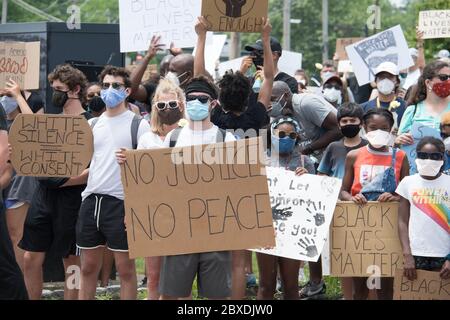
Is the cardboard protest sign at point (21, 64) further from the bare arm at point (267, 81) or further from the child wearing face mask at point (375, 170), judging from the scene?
the child wearing face mask at point (375, 170)

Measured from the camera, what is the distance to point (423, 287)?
7875mm

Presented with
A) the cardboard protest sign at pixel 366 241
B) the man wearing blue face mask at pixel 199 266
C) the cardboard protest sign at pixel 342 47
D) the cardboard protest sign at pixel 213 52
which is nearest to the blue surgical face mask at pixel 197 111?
the man wearing blue face mask at pixel 199 266

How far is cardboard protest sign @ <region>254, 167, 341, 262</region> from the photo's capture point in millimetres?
8141

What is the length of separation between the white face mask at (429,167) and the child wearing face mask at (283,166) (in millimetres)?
942

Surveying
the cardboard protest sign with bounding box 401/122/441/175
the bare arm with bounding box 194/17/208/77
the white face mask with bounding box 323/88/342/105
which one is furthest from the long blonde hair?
the white face mask with bounding box 323/88/342/105

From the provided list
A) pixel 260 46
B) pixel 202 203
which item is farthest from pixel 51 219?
pixel 260 46

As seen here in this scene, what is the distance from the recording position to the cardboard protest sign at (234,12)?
29.7ft

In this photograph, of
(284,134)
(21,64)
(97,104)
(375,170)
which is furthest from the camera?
(21,64)

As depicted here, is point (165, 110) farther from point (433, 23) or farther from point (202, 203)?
point (433, 23)

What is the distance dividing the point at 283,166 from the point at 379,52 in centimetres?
458

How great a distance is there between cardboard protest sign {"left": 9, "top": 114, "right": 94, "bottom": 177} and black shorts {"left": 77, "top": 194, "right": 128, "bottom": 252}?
303 mm

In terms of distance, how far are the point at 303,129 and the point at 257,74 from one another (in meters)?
0.66
